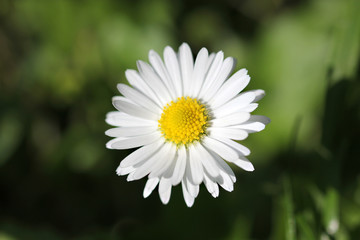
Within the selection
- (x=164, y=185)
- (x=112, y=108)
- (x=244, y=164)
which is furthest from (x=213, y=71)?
(x=112, y=108)

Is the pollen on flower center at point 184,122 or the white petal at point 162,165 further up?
the pollen on flower center at point 184,122

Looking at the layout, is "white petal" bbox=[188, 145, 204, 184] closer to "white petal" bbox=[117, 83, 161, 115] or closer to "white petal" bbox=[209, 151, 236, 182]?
"white petal" bbox=[209, 151, 236, 182]

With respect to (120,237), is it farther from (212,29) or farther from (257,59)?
(212,29)

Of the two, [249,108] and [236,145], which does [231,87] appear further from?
[236,145]

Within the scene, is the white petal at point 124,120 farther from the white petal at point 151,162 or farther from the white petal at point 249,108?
the white petal at point 249,108

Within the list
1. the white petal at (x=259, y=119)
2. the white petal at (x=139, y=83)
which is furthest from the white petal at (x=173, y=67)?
the white petal at (x=259, y=119)
